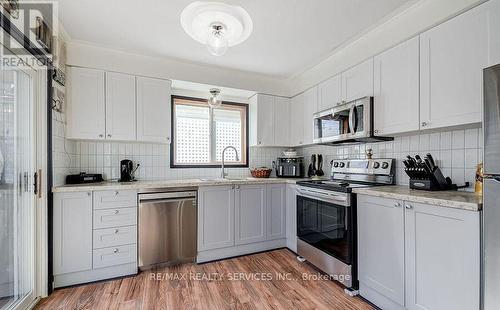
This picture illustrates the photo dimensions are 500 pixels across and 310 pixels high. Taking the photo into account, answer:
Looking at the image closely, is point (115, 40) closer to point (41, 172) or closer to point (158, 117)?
point (158, 117)

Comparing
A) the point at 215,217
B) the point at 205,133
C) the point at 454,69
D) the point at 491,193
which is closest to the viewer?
the point at 491,193

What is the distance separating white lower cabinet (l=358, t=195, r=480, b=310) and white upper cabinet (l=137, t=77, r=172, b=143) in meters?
2.31

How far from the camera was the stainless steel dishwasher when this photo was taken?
243cm

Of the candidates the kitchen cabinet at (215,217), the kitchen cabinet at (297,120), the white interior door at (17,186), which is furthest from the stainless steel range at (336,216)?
the white interior door at (17,186)

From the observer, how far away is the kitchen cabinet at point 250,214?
9.31 feet

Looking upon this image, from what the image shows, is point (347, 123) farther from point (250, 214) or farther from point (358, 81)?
point (250, 214)

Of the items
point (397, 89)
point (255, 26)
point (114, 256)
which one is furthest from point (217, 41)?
point (114, 256)

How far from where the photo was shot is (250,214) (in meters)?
2.90

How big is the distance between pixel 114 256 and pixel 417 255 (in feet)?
8.57

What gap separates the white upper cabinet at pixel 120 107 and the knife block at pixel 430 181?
283cm

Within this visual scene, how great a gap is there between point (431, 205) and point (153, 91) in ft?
9.38

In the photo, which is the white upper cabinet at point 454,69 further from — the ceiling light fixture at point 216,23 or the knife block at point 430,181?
the ceiling light fixture at point 216,23

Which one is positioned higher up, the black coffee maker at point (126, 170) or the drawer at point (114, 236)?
the black coffee maker at point (126, 170)

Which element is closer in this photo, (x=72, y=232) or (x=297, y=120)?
(x=72, y=232)
